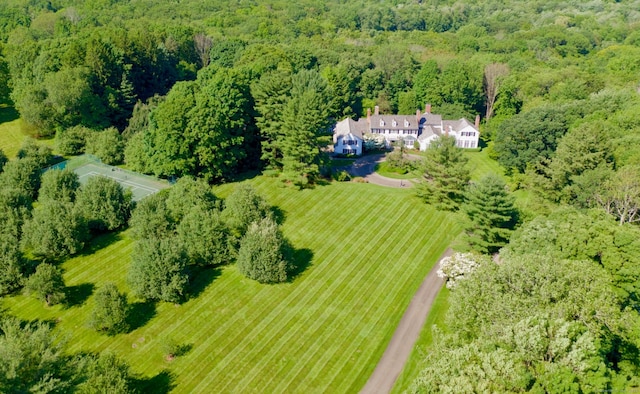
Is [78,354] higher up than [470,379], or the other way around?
[470,379]

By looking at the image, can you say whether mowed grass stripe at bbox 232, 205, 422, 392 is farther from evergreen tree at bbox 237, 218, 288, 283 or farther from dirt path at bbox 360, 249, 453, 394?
evergreen tree at bbox 237, 218, 288, 283

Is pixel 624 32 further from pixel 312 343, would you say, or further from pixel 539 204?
pixel 312 343

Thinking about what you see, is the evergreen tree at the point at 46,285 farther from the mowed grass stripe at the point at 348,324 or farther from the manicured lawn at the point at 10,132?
the manicured lawn at the point at 10,132

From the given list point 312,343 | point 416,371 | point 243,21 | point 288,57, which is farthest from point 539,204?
point 243,21

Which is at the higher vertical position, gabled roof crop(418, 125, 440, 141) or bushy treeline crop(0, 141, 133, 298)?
bushy treeline crop(0, 141, 133, 298)

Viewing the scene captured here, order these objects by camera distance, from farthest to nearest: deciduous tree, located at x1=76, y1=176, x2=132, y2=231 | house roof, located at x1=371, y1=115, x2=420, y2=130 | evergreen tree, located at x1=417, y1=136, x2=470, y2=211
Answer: house roof, located at x1=371, y1=115, x2=420, y2=130 < evergreen tree, located at x1=417, y1=136, x2=470, y2=211 < deciduous tree, located at x1=76, y1=176, x2=132, y2=231

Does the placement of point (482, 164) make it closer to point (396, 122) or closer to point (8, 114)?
point (396, 122)

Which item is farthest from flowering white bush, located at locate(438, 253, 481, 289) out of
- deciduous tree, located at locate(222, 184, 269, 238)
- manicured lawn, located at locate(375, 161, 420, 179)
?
manicured lawn, located at locate(375, 161, 420, 179)
